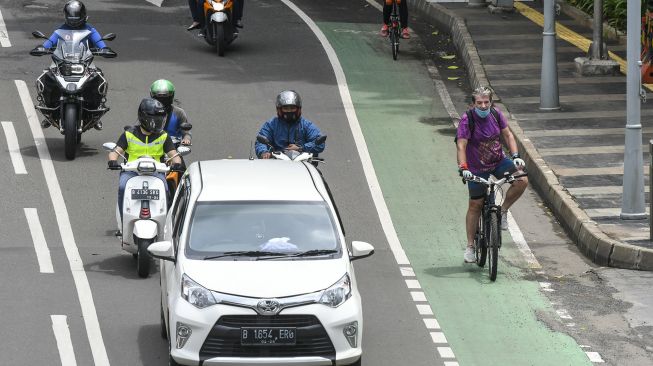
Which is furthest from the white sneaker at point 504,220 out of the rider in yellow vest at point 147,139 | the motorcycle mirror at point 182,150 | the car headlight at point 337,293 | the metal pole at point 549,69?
the metal pole at point 549,69

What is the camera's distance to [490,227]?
16.1 meters

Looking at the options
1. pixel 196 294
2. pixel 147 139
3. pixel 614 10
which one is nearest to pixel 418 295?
pixel 147 139

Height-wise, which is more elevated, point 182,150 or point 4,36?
point 182,150

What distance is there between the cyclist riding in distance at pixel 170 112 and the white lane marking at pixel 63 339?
3.35 m

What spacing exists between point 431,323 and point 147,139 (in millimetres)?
3870

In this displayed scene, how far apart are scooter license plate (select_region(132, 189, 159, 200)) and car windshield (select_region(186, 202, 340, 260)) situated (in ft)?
8.98

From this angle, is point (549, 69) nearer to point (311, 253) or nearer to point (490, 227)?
point (490, 227)

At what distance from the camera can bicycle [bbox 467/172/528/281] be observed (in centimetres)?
1591

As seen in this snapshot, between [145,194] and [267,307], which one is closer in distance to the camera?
[267,307]

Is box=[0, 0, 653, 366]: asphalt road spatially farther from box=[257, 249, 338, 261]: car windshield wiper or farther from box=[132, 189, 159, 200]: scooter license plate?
box=[257, 249, 338, 261]: car windshield wiper

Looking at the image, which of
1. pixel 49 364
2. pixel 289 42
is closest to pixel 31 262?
pixel 49 364

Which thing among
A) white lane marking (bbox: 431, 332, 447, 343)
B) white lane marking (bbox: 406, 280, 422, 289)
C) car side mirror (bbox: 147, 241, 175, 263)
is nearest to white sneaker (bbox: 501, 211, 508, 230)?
white lane marking (bbox: 406, 280, 422, 289)

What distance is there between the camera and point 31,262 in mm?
16344

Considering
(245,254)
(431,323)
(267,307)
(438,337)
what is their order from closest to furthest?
(267,307), (245,254), (438,337), (431,323)
